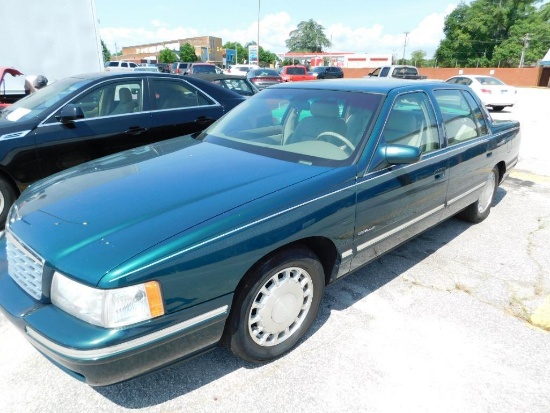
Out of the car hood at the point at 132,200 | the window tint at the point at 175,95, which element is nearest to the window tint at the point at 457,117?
the car hood at the point at 132,200

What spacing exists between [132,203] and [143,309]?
0.64 meters

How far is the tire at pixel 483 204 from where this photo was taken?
4.42m

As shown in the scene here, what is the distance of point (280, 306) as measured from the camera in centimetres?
232

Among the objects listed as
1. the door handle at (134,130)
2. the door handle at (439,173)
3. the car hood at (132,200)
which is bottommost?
the door handle at (439,173)

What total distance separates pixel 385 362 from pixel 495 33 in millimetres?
69534

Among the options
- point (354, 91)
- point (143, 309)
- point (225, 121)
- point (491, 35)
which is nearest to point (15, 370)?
point (143, 309)

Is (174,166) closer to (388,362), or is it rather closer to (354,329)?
(354,329)

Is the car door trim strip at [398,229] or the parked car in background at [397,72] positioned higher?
the parked car in background at [397,72]

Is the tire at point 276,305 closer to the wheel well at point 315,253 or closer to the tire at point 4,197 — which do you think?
the wheel well at point 315,253

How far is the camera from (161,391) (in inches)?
86.8

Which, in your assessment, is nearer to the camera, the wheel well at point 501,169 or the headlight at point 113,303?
the headlight at point 113,303

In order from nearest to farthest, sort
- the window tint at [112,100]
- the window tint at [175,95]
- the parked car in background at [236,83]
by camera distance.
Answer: the window tint at [112,100] < the window tint at [175,95] < the parked car in background at [236,83]

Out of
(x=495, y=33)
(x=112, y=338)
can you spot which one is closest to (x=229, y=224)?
(x=112, y=338)

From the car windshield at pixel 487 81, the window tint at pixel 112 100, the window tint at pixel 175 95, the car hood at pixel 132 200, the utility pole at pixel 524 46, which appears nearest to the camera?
the car hood at pixel 132 200
